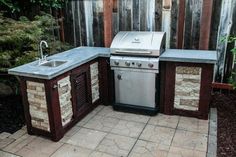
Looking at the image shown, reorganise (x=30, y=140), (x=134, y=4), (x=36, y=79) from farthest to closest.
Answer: (x=134, y=4), (x=30, y=140), (x=36, y=79)

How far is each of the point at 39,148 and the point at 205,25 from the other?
121 inches

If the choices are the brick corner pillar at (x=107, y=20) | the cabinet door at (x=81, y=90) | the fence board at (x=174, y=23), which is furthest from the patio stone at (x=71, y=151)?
the fence board at (x=174, y=23)

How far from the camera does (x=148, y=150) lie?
3053mm

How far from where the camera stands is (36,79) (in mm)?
3100

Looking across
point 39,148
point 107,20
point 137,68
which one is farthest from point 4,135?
point 107,20

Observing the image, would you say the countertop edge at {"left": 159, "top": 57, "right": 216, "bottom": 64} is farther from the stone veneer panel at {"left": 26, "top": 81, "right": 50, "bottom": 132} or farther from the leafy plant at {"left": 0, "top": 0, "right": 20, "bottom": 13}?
the leafy plant at {"left": 0, "top": 0, "right": 20, "bottom": 13}

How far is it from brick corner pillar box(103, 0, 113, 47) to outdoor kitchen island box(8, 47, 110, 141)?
20.0 inches

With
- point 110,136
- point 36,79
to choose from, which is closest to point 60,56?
point 36,79

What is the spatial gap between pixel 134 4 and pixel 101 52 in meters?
1.01

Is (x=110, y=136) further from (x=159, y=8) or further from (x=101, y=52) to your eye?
(x=159, y=8)

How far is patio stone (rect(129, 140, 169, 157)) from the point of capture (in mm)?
2970

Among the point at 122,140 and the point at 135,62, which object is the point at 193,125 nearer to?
the point at 122,140

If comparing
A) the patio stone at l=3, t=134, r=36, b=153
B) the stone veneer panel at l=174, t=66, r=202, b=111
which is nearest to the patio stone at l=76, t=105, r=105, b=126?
the patio stone at l=3, t=134, r=36, b=153

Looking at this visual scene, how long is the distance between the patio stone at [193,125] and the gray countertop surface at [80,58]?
0.92 m
